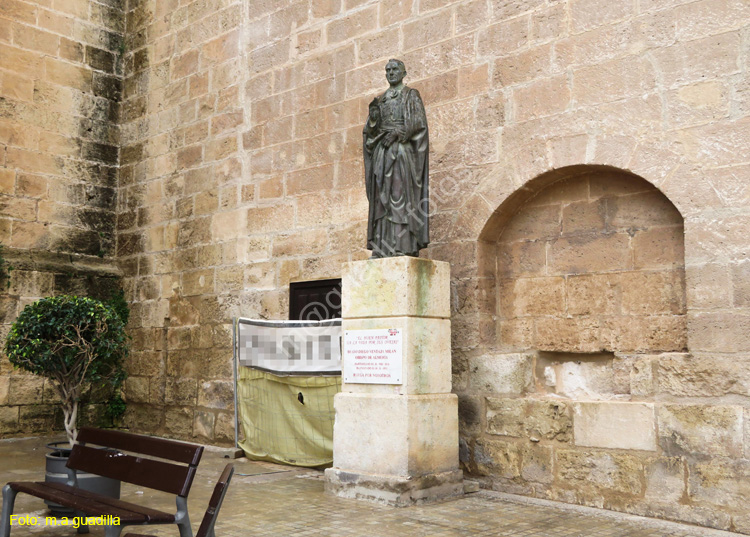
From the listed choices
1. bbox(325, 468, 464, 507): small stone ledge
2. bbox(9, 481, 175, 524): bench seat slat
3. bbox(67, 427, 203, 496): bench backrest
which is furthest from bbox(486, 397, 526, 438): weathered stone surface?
bbox(9, 481, 175, 524): bench seat slat

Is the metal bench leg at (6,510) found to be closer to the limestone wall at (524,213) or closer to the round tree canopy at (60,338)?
the round tree canopy at (60,338)

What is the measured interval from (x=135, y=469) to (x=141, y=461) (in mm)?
65

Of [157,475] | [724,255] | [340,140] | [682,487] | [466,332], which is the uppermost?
[340,140]

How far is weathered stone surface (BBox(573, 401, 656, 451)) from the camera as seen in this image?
499cm

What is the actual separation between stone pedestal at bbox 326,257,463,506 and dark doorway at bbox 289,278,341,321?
1.38 metres

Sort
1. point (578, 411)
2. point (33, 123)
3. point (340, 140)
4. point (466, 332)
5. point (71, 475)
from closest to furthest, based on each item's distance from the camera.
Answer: point (71, 475), point (578, 411), point (466, 332), point (340, 140), point (33, 123)

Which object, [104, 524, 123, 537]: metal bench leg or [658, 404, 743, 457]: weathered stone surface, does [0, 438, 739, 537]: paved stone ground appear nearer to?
[658, 404, 743, 457]: weathered stone surface

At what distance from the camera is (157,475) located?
3.62m

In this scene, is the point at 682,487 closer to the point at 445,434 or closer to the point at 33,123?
the point at 445,434

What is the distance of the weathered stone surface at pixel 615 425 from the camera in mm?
4988

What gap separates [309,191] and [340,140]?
0.61m

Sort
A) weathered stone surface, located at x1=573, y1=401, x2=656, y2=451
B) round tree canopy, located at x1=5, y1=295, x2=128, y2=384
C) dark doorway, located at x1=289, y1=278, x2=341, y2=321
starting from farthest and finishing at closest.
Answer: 1. dark doorway, located at x1=289, y1=278, x2=341, y2=321
2. round tree canopy, located at x1=5, y1=295, x2=128, y2=384
3. weathered stone surface, located at x1=573, y1=401, x2=656, y2=451

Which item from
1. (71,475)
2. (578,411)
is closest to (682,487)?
(578,411)

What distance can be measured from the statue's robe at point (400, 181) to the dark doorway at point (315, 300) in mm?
1470
